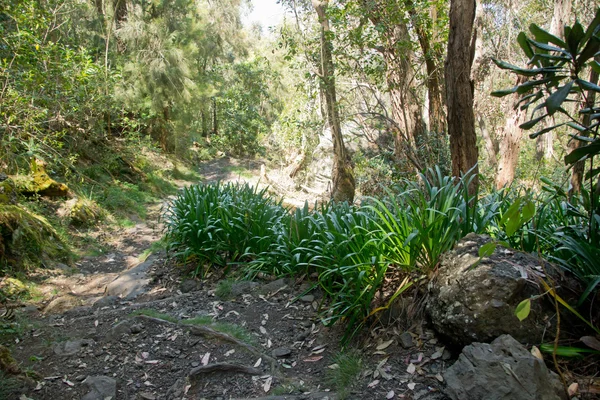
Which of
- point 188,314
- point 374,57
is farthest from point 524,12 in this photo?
point 188,314

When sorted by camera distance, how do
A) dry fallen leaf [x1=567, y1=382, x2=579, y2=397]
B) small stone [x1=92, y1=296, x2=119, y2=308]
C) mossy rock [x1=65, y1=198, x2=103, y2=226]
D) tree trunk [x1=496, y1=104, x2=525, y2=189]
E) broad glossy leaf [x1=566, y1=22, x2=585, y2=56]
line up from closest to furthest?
broad glossy leaf [x1=566, y1=22, x2=585, y2=56] < dry fallen leaf [x1=567, y1=382, x2=579, y2=397] < small stone [x1=92, y1=296, x2=119, y2=308] < mossy rock [x1=65, y1=198, x2=103, y2=226] < tree trunk [x1=496, y1=104, x2=525, y2=189]

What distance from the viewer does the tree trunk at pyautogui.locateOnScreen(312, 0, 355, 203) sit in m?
7.96

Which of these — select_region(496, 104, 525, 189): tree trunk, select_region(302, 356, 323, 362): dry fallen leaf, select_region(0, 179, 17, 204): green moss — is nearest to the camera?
select_region(302, 356, 323, 362): dry fallen leaf

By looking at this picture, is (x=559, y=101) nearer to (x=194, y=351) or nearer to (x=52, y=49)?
(x=194, y=351)

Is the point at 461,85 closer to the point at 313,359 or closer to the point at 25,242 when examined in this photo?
the point at 313,359

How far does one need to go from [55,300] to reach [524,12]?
14664 millimetres

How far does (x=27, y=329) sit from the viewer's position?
142 inches

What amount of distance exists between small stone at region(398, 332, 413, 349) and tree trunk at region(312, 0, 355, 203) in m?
4.87

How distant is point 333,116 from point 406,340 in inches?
231

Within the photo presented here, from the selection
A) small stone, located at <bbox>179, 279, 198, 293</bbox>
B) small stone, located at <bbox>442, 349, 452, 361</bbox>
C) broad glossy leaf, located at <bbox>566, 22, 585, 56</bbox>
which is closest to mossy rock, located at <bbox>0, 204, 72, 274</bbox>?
small stone, located at <bbox>179, 279, 198, 293</bbox>

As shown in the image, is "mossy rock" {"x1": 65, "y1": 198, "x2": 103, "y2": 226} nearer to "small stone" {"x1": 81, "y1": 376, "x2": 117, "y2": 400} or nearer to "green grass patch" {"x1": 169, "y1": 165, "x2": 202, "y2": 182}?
"small stone" {"x1": 81, "y1": 376, "x2": 117, "y2": 400}

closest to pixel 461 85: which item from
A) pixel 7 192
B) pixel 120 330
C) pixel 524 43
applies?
pixel 524 43

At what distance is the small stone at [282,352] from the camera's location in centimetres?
320

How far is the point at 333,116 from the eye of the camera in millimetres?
8141
